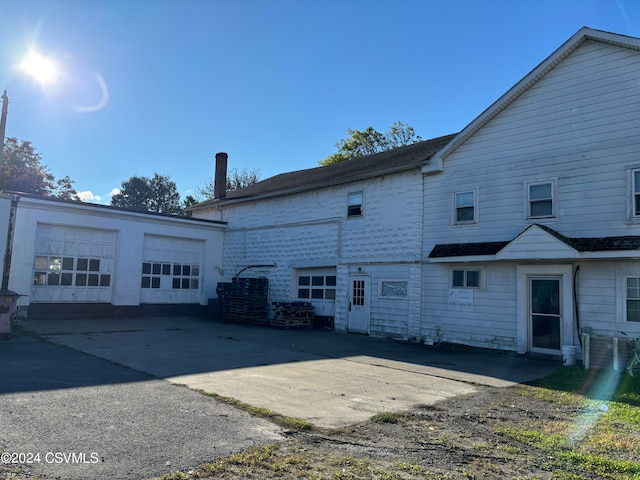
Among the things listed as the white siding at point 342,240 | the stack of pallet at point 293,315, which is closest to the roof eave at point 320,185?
the white siding at point 342,240

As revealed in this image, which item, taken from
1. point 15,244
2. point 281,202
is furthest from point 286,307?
point 15,244

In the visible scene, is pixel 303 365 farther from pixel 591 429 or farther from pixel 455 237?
pixel 455 237

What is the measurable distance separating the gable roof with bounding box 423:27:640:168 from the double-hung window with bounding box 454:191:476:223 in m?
1.48

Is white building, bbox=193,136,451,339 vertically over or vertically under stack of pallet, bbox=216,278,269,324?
over

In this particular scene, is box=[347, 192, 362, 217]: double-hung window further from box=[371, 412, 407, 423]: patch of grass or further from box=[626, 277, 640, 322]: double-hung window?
box=[371, 412, 407, 423]: patch of grass

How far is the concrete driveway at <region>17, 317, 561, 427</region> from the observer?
24.4 ft

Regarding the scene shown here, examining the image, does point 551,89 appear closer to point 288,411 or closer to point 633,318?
point 633,318

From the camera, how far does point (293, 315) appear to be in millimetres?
18609

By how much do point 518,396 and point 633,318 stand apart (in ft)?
16.7

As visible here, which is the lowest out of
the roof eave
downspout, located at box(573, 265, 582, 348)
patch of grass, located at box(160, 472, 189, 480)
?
patch of grass, located at box(160, 472, 189, 480)

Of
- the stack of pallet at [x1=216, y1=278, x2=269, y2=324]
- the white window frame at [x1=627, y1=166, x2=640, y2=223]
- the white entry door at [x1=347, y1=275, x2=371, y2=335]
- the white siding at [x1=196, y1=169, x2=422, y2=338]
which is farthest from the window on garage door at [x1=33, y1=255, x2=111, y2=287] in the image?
the white window frame at [x1=627, y1=166, x2=640, y2=223]

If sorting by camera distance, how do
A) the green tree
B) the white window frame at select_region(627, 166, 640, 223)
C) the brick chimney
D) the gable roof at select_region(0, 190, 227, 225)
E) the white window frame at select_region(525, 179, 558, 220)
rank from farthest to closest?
the green tree < the brick chimney < the gable roof at select_region(0, 190, 227, 225) < the white window frame at select_region(525, 179, 558, 220) < the white window frame at select_region(627, 166, 640, 223)

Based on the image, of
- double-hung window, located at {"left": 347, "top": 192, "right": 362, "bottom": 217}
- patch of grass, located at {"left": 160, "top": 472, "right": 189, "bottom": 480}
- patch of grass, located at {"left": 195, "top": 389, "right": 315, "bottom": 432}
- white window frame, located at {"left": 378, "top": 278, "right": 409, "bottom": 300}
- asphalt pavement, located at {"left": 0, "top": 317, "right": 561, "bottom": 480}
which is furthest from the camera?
double-hung window, located at {"left": 347, "top": 192, "right": 362, "bottom": 217}

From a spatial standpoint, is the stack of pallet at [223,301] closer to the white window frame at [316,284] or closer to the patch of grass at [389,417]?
the white window frame at [316,284]
